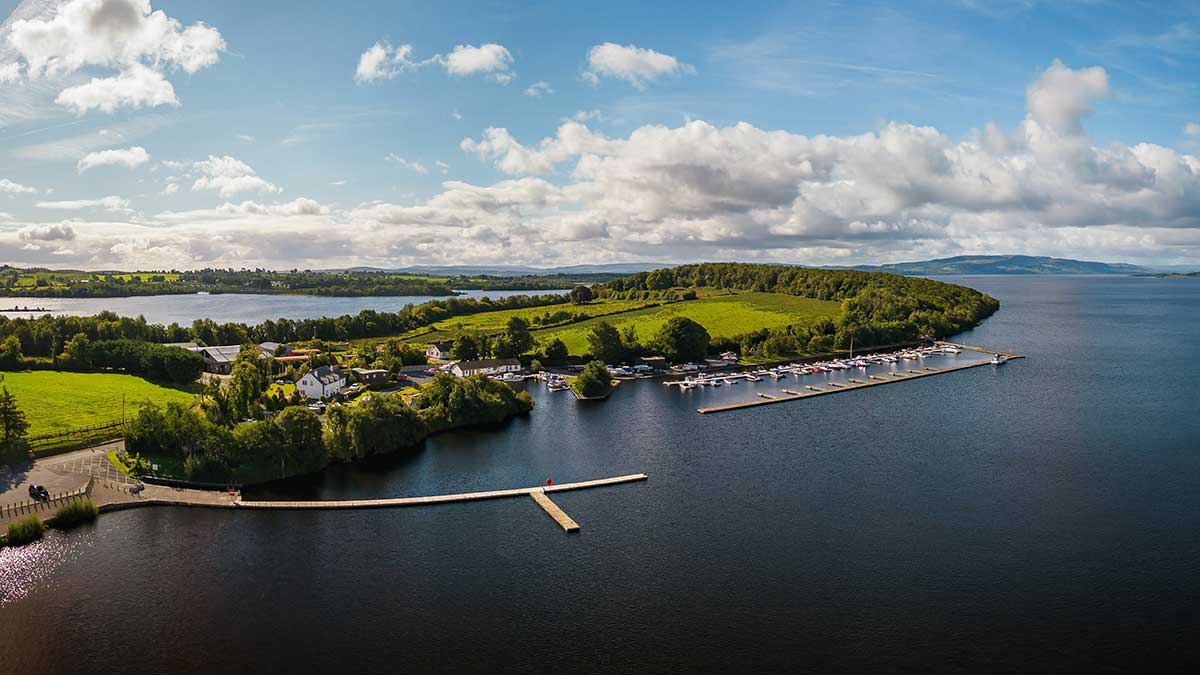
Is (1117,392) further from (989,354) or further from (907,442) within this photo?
(907,442)

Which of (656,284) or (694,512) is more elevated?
(656,284)

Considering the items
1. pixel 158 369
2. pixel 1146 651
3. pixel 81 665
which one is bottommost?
pixel 1146 651

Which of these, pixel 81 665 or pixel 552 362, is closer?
pixel 81 665

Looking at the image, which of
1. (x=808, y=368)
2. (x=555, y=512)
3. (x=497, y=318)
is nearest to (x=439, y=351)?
(x=497, y=318)

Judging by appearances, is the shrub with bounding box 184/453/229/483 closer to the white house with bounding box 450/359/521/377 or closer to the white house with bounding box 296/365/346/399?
the white house with bounding box 296/365/346/399

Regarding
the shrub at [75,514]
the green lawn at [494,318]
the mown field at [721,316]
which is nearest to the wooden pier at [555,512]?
the shrub at [75,514]

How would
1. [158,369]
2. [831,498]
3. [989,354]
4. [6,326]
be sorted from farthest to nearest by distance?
1. [989,354]
2. [6,326]
3. [158,369]
4. [831,498]

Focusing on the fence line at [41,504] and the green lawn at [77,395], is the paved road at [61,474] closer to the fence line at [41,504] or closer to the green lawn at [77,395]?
the fence line at [41,504]

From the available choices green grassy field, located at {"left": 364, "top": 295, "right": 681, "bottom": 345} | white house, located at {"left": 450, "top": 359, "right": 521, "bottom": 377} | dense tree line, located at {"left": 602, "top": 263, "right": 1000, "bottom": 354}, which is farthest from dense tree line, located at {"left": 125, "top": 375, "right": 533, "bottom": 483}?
dense tree line, located at {"left": 602, "top": 263, "right": 1000, "bottom": 354}

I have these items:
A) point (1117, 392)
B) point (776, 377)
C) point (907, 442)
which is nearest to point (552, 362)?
point (776, 377)
